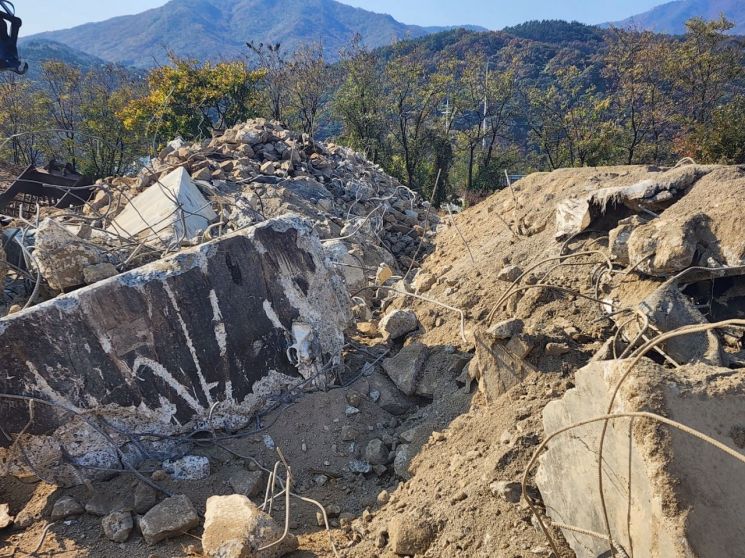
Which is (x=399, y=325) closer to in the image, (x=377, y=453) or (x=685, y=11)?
(x=377, y=453)

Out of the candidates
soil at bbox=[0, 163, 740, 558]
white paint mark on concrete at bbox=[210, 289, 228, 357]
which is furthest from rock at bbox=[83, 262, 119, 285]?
soil at bbox=[0, 163, 740, 558]

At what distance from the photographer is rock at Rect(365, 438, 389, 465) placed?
2.75 meters

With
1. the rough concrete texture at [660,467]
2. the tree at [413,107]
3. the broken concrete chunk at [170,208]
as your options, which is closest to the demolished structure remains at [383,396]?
the rough concrete texture at [660,467]

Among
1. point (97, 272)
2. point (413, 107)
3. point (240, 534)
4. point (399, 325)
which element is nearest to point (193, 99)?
point (413, 107)

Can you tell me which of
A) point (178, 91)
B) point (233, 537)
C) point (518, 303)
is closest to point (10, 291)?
point (233, 537)

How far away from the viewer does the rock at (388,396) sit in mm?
3115

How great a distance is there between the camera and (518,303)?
3.18m

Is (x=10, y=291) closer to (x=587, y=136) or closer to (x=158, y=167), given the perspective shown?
(x=158, y=167)

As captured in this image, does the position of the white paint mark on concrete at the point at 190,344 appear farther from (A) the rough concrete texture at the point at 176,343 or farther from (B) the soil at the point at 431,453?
→ (B) the soil at the point at 431,453

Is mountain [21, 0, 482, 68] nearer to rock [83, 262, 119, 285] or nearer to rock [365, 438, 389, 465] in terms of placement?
rock [83, 262, 119, 285]

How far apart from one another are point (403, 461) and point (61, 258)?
2.40 metres

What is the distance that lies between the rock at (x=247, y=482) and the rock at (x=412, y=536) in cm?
83

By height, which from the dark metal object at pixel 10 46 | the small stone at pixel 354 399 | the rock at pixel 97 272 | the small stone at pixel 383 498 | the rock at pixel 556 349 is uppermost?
the dark metal object at pixel 10 46

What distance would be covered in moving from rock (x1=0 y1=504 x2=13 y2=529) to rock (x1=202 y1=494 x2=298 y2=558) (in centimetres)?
100
